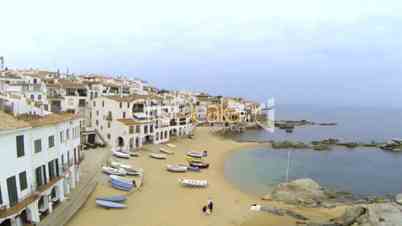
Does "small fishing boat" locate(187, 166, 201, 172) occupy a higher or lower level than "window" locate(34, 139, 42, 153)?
lower

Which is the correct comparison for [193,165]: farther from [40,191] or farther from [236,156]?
[40,191]

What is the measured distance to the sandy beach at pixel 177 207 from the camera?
2706cm

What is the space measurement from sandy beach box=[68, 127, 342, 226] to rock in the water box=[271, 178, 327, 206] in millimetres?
1738

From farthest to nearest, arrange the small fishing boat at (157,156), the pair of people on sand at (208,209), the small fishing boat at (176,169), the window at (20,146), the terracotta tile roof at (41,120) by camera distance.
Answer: the small fishing boat at (157,156) → the small fishing boat at (176,169) → the pair of people on sand at (208,209) → the terracotta tile roof at (41,120) → the window at (20,146)

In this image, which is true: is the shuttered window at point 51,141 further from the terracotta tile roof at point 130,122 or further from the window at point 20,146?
the terracotta tile roof at point 130,122

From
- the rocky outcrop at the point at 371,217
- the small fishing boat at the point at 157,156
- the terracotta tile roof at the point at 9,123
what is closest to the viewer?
the terracotta tile roof at the point at 9,123

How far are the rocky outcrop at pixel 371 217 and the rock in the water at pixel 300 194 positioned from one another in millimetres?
5806

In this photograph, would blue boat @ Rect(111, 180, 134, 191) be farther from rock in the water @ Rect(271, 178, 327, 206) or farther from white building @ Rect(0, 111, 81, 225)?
rock in the water @ Rect(271, 178, 327, 206)

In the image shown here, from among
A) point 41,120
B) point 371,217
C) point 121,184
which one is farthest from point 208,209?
point 41,120

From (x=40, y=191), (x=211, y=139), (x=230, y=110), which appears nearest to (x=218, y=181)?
→ (x=40, y=191)

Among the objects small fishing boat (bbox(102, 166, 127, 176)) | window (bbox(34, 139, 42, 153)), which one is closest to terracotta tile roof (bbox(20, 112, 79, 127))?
window (bbox(34, 139, 42, 153))

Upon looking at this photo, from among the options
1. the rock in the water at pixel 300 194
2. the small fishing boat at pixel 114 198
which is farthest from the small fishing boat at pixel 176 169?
the small fishing boat at pixel 114 198

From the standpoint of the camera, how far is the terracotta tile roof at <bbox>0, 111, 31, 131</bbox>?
19922mm

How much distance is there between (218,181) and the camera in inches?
1650
